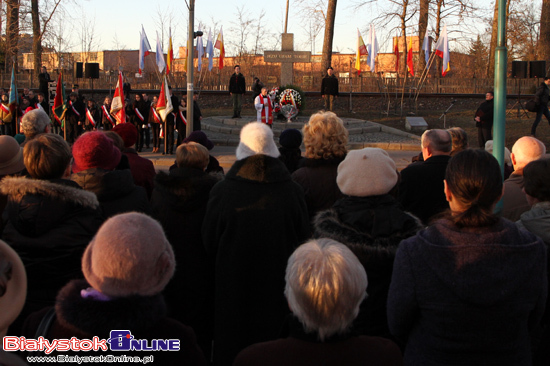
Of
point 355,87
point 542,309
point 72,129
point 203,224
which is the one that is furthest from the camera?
point 355,87

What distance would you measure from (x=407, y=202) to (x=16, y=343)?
349cm

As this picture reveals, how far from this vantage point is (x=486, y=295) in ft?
7.77

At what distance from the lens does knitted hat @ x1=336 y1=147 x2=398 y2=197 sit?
3246 mm

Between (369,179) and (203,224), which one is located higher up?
(369,179)

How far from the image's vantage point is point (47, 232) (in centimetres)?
324

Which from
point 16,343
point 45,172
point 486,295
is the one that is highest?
point 45,172

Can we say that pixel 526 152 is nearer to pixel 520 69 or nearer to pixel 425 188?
pixel 425 188

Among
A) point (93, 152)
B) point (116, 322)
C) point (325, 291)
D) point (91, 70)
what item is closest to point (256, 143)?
point (93, 152)

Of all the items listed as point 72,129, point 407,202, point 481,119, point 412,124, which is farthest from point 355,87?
point 407,202

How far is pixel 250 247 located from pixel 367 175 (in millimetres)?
955

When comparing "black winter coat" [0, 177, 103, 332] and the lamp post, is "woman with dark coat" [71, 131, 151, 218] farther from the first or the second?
the lamp post

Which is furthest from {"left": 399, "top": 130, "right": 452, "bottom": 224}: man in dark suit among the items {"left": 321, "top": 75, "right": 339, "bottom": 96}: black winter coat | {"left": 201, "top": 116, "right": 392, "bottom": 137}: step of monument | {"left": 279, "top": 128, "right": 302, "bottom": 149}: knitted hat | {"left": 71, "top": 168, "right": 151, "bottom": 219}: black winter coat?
{"left": 321, "top": 75, "right": 339, "bottom": 96}: black winter coat

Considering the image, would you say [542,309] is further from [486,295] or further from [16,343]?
[16,343]

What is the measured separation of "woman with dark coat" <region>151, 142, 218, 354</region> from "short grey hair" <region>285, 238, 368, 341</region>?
1940 mm
